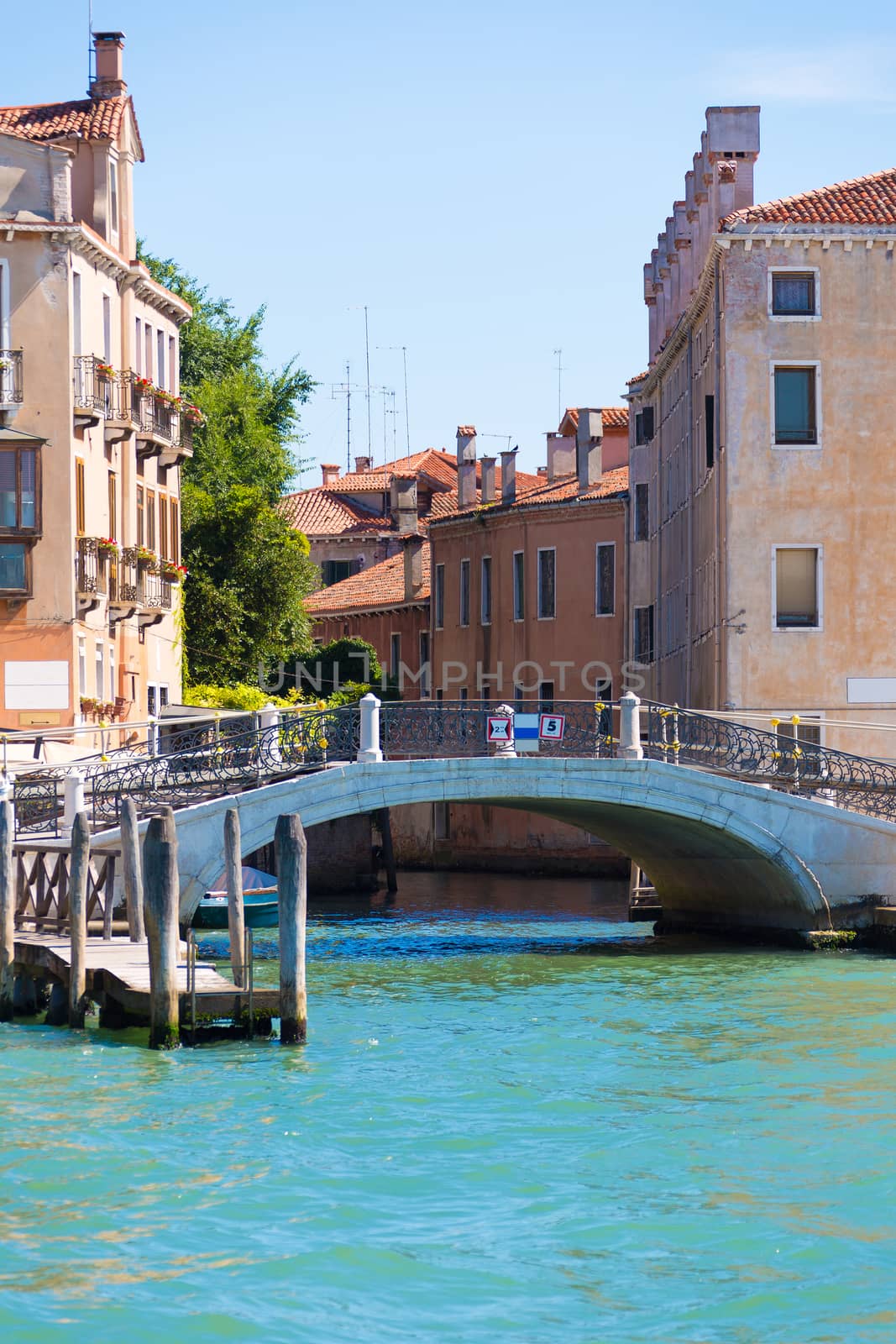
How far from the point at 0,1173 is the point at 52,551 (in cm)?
1816

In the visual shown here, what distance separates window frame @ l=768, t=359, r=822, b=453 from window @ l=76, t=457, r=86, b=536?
378 inches

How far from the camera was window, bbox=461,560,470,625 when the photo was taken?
5072 cm

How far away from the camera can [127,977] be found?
19.4 metres

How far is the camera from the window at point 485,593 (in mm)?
49594

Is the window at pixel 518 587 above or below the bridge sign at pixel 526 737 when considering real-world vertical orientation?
above

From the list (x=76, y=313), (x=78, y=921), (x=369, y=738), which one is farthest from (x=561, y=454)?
(x=78, y=921)

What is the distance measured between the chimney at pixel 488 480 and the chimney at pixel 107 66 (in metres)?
17.5

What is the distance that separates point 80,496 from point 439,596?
20.9 meters

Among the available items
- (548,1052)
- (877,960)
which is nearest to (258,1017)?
(548,1052)

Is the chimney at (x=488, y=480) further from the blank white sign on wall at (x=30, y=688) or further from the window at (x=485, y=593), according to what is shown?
the blank white sign on wall at (x=30, y=688)

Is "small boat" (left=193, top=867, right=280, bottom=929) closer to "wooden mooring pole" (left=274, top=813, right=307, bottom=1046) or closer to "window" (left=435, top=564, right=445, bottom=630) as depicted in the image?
"wooden mooring pole" (left=274, top=813, right=307, bottom=1046)

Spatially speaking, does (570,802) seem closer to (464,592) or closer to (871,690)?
(871,690)

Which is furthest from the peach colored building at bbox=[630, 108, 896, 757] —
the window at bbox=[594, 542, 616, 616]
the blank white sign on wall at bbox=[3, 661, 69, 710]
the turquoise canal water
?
the window at bbox=[594, 542, 616, 616]

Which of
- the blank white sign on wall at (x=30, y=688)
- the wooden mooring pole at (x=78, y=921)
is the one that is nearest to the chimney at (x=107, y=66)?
the blank white sign on wall at (x=30, y=688)
